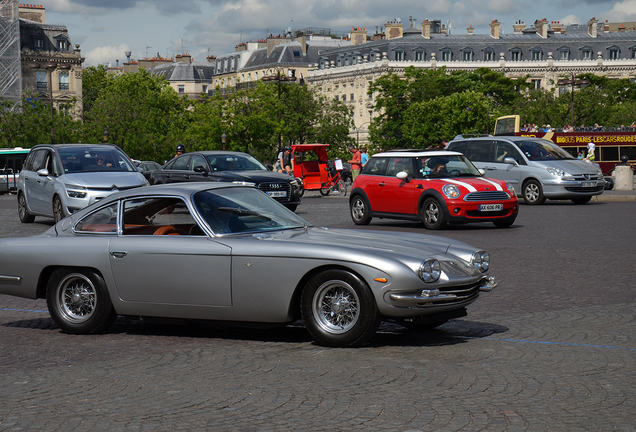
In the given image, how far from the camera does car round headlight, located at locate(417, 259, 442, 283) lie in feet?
21.6

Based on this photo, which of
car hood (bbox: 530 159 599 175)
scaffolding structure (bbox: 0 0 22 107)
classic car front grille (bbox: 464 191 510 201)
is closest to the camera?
classic car front grille (bbox: 464 191 510 201)

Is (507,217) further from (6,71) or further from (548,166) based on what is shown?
(6,71)

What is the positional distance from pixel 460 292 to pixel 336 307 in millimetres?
949

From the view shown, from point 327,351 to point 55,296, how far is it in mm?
2590

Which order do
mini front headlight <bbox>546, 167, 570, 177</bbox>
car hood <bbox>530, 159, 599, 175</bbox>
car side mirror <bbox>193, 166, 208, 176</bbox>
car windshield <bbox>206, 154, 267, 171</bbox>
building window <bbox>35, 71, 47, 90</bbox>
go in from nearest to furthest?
car side mirror <bbox>193, 166, 208, 176</bbox>, car windshield <bbox>206, 154, 267, 171</bbox>, mini front headlight <bbox>546, 167, 570, 177</bbox>, car hood <bbox>530, 159, 599, 175</bbox>, building window <bbox>35, 71, 47, 90</bbox>

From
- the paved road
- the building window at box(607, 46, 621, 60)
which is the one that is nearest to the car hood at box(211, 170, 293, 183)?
the paved road

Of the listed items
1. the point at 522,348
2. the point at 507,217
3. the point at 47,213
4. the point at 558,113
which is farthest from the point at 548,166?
the point at 558,113

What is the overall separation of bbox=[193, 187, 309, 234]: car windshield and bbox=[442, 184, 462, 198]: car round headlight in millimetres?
10284

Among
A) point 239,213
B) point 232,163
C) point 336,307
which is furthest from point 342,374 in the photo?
point 232,163

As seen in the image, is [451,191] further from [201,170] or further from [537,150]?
[537,150]

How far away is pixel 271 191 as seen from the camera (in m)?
21.4

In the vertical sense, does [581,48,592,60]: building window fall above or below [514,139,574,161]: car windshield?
above

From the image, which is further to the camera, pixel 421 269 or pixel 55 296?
pixel 55 296

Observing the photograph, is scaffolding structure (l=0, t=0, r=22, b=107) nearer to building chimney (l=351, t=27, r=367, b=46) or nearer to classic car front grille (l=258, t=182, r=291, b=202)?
building chimney (l=351, t=27, r=367, b=46)
